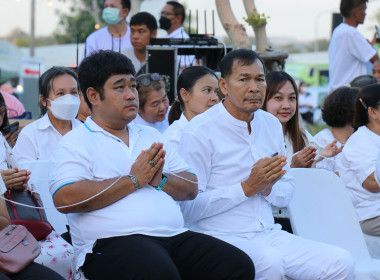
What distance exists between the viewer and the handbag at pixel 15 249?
139 inches

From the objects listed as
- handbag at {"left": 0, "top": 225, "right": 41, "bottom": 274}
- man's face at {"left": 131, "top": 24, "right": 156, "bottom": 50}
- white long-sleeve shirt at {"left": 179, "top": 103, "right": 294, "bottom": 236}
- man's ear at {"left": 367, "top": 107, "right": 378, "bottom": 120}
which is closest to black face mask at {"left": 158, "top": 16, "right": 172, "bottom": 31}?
man's face at {"left": 131, "top": 24, "right": 156, "bottom": 50}

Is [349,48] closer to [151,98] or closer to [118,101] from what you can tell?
[151,98]

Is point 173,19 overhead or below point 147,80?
overhead

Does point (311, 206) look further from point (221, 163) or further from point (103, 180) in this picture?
point (103, 180)

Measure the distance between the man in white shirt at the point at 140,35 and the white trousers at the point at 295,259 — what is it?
4350mm

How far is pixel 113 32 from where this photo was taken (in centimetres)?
877

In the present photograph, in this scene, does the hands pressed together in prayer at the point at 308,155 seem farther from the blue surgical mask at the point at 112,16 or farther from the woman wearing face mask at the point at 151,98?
the blue surgical mask at the point at 112,16

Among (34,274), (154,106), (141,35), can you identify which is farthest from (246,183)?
(141,35)

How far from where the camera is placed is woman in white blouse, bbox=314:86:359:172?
6.09m

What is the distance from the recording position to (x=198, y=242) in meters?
3.90

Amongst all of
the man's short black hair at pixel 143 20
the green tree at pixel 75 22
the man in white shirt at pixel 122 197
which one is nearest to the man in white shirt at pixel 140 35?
the man's short black hair at pixel 143 20

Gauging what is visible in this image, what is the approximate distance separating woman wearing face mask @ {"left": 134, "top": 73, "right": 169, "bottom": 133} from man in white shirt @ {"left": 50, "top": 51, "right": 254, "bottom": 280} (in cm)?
233

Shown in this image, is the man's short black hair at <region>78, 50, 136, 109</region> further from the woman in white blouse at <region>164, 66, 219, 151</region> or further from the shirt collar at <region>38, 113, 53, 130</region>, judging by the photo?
the woman in white blouse at <region>164, 66, 219, 151</region>

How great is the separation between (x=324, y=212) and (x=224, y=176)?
0.88 meters
